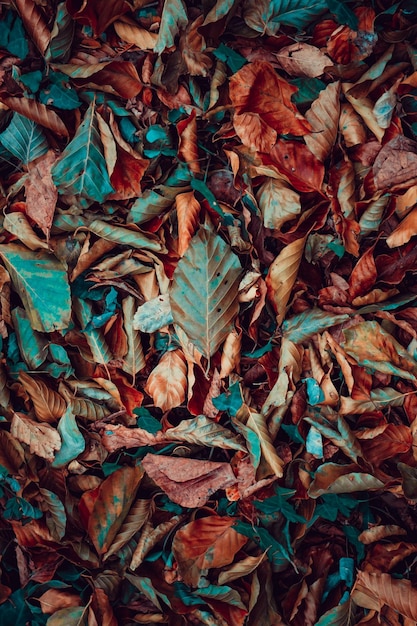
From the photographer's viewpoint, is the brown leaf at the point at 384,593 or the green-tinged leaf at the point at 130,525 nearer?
the brown leaf at the point at 384,593

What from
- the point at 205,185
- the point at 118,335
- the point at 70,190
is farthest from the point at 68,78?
the point at 118,335

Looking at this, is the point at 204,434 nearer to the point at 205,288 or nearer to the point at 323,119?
the point at 205,288

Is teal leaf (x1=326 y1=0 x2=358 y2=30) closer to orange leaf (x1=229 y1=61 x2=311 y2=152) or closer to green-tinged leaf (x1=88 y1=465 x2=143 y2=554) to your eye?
orange leaf (x1=229 y1=61 x2=311 y2=152)

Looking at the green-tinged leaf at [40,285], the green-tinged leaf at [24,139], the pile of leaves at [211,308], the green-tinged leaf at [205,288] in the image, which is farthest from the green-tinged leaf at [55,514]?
the green-tinged leaf at [24,139]

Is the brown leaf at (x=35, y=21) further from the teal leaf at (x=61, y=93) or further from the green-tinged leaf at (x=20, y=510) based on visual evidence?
the green-tinged leaf at (x=20, y=510)

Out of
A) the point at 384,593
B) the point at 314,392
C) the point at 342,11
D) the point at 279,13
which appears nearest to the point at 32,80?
the point at 279,13

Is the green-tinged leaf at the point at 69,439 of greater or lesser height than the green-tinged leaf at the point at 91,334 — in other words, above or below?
below

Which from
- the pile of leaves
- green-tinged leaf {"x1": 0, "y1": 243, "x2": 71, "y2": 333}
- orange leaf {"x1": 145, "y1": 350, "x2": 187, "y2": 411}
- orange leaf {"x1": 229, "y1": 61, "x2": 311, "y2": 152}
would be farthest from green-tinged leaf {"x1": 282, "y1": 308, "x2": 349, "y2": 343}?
green-tinged leaf {"x1": 0, "y1": 243, "x2": 71, "y2": 333}
